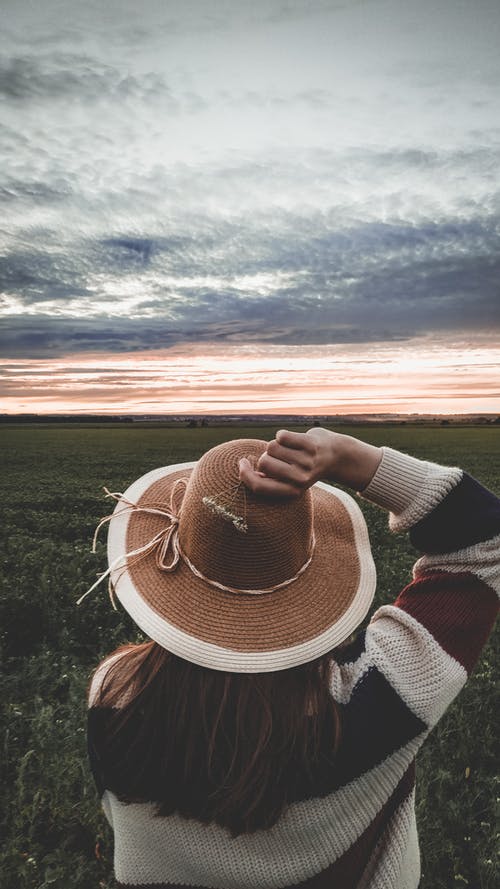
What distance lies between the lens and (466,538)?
155cm

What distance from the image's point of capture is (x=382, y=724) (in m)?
1.32

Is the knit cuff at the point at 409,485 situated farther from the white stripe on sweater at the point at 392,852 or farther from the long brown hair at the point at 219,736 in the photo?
the white stripe on sweater at the point at 392,852

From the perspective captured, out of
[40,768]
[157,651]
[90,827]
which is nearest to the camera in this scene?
[157,651]

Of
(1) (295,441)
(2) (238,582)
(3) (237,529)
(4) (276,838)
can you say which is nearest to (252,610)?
(2) (238,582)

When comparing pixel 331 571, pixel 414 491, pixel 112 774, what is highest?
pixel 414 491

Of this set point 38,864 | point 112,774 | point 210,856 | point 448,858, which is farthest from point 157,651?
point 448,858

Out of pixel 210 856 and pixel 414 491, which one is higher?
pixel 414 491

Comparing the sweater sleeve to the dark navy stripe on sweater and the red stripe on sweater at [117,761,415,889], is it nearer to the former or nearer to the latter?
the dark navy stripe on sweater

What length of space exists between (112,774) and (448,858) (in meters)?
3.66

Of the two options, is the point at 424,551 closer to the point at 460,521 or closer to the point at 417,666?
the point at 460,521

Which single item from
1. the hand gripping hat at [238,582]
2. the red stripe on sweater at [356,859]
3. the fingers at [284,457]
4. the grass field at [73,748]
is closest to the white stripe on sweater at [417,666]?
the hand gripping hat at [238,582]

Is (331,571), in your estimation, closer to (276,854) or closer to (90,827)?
(276,854)

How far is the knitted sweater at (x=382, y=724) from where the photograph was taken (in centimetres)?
135

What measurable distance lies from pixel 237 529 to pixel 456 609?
64 cm
